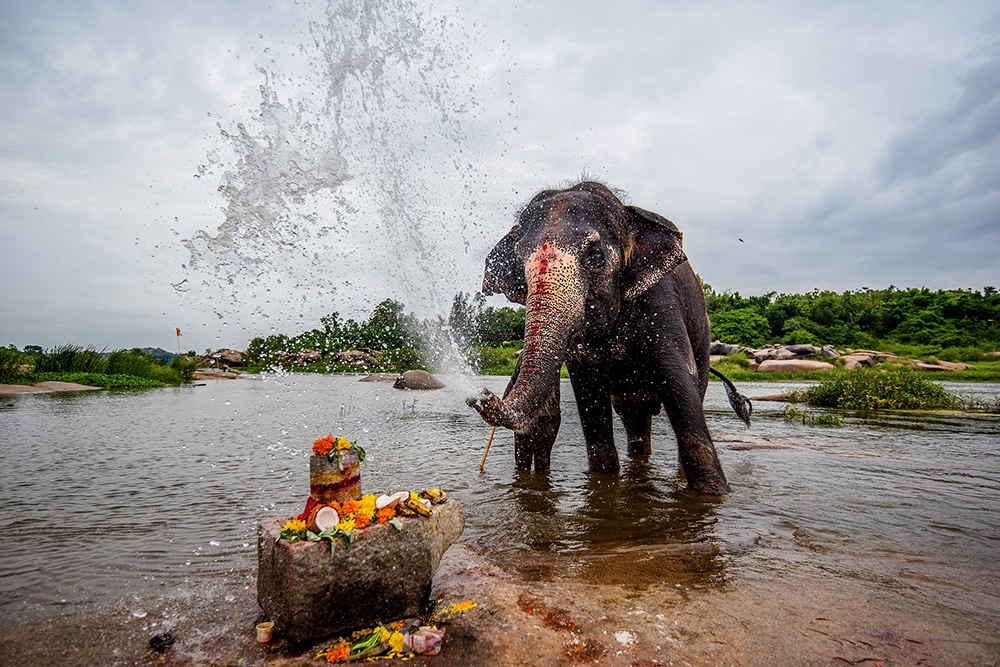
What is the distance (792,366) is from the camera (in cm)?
3247

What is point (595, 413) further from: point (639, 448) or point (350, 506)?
point (350, 506)

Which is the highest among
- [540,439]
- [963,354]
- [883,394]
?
[963,354]

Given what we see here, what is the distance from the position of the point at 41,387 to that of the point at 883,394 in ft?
95.3

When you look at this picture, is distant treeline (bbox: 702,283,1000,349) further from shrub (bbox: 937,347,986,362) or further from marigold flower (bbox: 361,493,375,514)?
marigold flower (bbox: 361,493,375,514)

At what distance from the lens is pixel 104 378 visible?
909 inches

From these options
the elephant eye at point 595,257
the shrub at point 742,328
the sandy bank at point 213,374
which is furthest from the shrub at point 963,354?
the sandy bank at point 213,374

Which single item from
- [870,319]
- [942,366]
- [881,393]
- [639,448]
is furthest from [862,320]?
[639,448]

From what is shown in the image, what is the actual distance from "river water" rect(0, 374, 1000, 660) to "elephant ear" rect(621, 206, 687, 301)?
2282 millimetres

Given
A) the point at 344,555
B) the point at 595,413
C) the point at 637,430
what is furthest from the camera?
the point at 637,430

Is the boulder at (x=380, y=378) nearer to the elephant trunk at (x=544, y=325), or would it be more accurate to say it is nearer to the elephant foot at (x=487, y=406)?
the elephant trunk at (x=544, y=325)

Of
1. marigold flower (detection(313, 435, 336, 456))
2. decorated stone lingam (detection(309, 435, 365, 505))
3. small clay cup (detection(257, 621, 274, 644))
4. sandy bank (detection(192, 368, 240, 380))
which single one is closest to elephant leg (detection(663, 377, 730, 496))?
decorated stone lingam (detection(309, 435, 365, 505))

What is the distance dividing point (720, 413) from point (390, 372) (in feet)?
96.6

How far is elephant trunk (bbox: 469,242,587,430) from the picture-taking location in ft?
13.3

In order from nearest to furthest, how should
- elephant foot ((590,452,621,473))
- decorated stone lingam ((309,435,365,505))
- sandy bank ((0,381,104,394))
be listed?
1. decorated stone lingam ((309,435,365,505))
2. elephant foot ((590,452,621,473))
3. sandy bank ((0,381,104,394))
